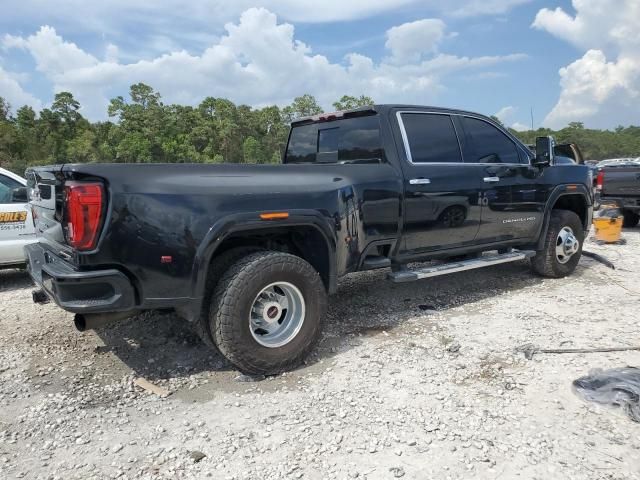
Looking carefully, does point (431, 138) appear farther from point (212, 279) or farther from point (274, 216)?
point (212, 279)

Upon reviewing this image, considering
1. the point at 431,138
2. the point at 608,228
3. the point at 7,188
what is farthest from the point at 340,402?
the point at 608,228

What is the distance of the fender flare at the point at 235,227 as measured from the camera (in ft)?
10.5

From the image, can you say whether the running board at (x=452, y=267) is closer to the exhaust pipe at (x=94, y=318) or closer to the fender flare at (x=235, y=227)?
the fender flare at (x=235, y=227)

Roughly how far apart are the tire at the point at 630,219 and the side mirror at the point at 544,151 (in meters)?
6.29

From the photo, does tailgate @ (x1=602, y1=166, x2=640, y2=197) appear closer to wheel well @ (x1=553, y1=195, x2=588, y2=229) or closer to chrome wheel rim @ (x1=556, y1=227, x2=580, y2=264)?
wheel well @ (x1=553, y1=195, x2=588, y2=229)

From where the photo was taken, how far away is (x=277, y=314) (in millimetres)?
3652

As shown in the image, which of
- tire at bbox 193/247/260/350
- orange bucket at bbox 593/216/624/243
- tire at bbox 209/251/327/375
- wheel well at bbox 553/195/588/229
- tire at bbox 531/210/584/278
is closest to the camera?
tire at bbox 209/251/327/375

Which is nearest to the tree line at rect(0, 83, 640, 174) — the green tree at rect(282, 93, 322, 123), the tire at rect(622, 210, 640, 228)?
the green tree at rect(282, 93, 322, 123)

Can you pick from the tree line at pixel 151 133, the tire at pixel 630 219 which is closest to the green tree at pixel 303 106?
the tree line at pixel 151 133

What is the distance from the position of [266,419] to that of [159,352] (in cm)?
139

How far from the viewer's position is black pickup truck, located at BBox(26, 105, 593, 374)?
3021 mm

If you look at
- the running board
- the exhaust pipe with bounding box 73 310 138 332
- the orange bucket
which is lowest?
the orange bucket

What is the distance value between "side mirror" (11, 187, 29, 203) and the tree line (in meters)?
30.5

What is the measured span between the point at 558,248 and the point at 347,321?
3.04 m
